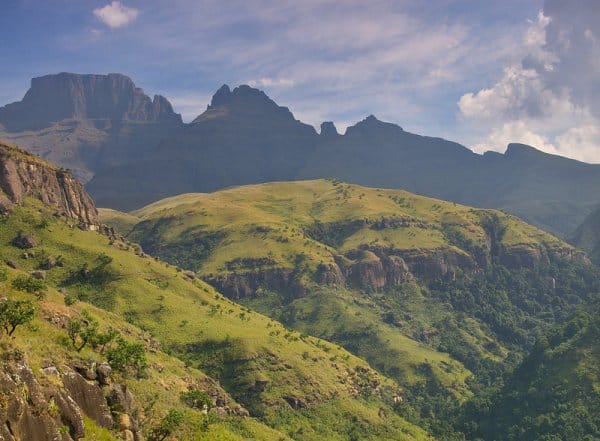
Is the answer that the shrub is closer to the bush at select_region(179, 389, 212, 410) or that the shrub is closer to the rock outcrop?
the bush at select_region(179, 389, 212, 410)

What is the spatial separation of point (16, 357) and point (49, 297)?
212ft

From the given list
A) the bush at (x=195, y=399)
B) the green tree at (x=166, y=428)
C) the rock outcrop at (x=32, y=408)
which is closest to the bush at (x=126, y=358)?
the bush at (x=195, y=399)

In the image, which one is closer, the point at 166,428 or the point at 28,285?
the point at 166,428

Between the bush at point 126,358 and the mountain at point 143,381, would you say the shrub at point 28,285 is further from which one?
the bush at point 126,358

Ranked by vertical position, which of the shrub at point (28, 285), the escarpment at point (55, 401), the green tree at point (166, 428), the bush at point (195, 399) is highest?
the shrub at point (28, 285)

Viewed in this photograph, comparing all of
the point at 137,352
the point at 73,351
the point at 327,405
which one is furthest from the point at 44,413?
the point at 327,405

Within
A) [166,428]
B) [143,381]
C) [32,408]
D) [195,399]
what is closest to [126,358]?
[166,428]

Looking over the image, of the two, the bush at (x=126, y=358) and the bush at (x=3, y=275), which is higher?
the bush at (x=3, y=275)

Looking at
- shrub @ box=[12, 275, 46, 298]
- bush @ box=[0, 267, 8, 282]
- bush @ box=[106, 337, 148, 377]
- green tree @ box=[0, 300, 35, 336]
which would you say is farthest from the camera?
bush @ box=[0, 267, 8, 282]

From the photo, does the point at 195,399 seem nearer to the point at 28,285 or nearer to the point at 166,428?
the point at 166,428

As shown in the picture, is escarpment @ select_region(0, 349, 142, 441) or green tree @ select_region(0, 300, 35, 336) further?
green tree @ select_region(0, 300, 35, 336)

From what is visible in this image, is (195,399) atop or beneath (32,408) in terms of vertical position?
beneath

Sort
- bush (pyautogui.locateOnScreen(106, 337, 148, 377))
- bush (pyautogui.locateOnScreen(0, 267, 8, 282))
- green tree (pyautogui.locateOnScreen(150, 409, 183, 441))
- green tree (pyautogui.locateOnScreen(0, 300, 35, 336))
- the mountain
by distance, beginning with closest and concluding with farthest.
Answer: the mountain → green tree (pyautogui.locateOnScreen(0, 300, 35, 336)) → green tree (pyautogui.locateOnScreen(150, 409, 183, 441)) → bush (pyautogui.locateOnScreen(106, 337, 148, 377)) → bush (pyautogui.locateOnScreen(0, 267, 8, 282))

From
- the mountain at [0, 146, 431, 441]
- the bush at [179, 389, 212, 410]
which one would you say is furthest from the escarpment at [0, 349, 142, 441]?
the bush at [179, 389, 212, 410]
